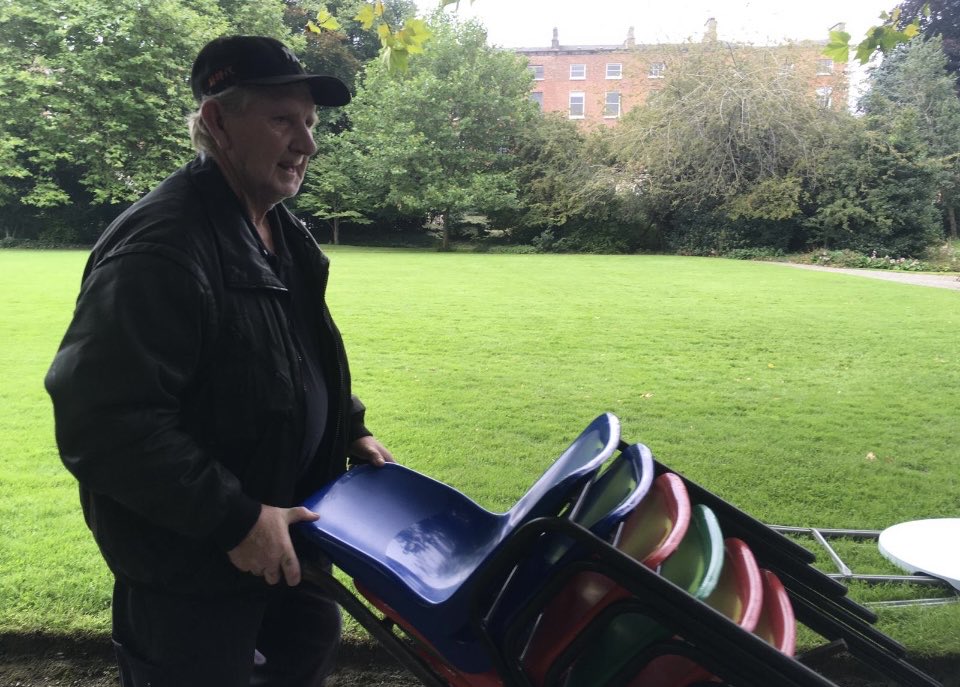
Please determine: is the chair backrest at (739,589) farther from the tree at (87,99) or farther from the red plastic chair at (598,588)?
the tree at (87,99)

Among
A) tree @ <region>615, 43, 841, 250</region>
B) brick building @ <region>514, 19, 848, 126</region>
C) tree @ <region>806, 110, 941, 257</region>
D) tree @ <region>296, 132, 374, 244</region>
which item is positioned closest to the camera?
tree @ <region>806, 110, 941, 257</region>

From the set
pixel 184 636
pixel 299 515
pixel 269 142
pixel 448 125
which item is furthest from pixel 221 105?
pixel 448 125

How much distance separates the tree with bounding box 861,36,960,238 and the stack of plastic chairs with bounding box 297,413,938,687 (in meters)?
31.8

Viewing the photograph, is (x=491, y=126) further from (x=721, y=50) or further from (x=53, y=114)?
(x=53, y=114)

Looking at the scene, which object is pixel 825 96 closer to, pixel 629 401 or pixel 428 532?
pixel 629 401

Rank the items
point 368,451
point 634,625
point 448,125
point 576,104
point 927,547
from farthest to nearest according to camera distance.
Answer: point 576,104
point 448,125
point 927,547
point 368,451
point 634,625

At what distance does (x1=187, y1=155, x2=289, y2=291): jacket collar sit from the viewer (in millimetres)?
1617

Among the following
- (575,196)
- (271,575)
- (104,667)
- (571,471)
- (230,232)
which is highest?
(575,196)

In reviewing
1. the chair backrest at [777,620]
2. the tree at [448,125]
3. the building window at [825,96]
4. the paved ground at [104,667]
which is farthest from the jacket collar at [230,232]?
the building window at [825,96]

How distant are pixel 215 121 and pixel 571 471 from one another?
1175 millimetres

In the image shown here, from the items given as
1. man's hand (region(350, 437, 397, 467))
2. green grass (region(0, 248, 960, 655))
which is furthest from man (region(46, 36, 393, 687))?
green grass (region(0, 248, 960, 655))

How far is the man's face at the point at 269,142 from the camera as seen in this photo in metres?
1.73

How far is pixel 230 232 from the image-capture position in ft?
5.45

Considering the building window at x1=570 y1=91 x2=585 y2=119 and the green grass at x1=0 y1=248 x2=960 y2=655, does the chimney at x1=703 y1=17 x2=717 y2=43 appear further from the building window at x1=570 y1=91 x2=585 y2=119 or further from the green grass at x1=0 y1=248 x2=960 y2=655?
the building window at x1=570 y1=91 x2=585 y2=119
